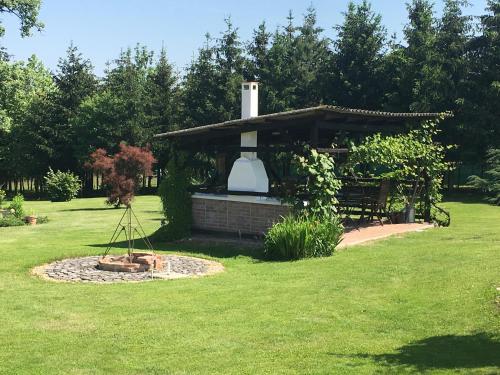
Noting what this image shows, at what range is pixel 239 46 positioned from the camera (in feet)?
150

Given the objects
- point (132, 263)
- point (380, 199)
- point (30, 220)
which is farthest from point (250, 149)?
point (30, 220)

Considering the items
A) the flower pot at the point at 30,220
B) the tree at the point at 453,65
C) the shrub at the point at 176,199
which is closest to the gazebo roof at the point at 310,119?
A: the shrub at the point at 176,199

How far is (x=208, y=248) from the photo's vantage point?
13.8 meters

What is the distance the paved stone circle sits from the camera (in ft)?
33.3

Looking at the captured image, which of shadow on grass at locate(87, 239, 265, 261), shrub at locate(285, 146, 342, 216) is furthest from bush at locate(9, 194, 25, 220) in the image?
shrub at locate(285, 146, 342, 216)

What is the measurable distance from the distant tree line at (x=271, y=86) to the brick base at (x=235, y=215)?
20.6 m

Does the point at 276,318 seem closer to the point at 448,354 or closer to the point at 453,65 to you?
the point at 448,354

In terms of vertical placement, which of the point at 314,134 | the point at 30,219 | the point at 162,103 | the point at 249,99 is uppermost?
the point at 162,103

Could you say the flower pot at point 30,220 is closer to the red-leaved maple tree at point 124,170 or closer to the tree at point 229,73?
the red-leaved maple tree at point 124,170

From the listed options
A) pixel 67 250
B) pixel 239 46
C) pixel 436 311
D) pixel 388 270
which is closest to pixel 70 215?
pixel 67 250

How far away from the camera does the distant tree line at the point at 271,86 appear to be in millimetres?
32969

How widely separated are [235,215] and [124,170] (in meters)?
4.15

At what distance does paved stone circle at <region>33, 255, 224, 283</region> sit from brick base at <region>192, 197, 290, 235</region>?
258cm

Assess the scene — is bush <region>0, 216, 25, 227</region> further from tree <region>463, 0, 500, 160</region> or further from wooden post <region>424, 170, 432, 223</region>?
tree <region>463, 0, 500, 160</region>
